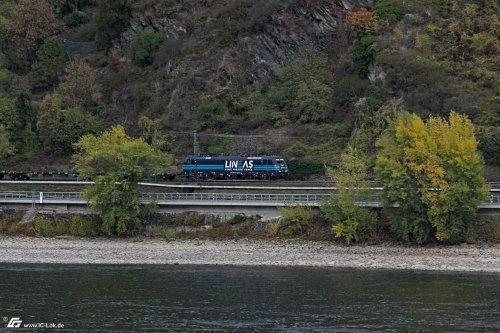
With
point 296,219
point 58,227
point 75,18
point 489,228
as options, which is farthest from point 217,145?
point 75,18

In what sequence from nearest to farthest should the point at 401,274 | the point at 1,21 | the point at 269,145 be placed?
the point at 401,274, the point at 269,145, the point at 1,21

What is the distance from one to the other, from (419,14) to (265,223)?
32.8m

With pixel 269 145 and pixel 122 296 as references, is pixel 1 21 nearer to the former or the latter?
pixel 269 145

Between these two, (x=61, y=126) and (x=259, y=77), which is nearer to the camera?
(x=61, y=126)

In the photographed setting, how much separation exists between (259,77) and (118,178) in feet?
92.4

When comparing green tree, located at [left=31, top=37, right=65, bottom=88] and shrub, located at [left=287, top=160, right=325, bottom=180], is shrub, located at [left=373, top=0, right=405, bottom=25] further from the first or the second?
green tree, located at [left=31, top=37, right=65, bottom=88]

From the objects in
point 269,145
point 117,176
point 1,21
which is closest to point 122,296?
point 117,176

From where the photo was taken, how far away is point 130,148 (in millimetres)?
72438

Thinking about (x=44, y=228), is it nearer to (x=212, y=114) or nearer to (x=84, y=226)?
(x=84, y=226)

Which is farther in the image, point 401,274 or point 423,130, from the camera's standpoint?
point 423,130

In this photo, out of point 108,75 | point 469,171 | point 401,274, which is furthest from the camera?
point 108,75

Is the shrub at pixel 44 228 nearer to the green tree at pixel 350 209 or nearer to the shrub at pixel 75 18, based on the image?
the green tree at pixel 350 209

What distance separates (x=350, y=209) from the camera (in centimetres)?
6862

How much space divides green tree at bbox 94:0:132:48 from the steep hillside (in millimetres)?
116
